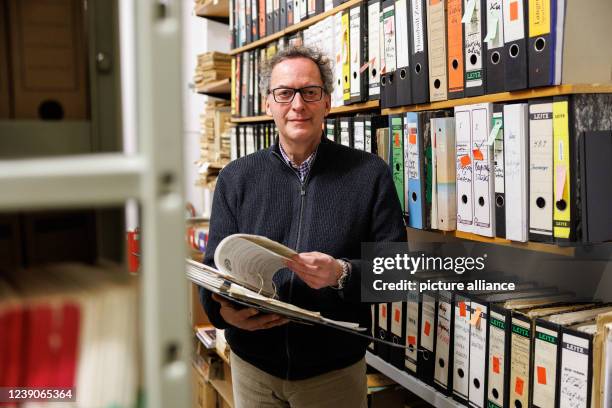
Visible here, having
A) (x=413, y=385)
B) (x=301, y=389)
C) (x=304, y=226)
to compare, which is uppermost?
(x=304, y=226)

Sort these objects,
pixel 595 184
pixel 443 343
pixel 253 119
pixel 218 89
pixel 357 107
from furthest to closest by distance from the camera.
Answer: pixel 218 89, pixel 253 119, pixel 357 107, pixel 443 343, pixel 595 184

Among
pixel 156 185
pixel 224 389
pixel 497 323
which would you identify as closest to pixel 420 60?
pixel 497 323

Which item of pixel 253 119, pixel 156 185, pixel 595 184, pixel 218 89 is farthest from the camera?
pixel 218 89

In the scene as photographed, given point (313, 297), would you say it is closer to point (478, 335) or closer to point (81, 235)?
point (478, 335)

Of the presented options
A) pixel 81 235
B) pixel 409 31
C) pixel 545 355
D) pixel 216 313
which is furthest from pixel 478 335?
pixel 81 235

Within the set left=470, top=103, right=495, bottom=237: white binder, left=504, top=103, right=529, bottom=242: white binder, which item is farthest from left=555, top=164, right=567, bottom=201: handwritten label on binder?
left=470, top=103, right=495, bottom=237: white binder

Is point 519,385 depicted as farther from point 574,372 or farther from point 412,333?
point 412,333

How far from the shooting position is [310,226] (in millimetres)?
1632

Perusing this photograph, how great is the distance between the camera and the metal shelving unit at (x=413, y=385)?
178 centimetres

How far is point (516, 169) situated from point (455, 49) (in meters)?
0.43

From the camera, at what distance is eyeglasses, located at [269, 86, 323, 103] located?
1.72 m

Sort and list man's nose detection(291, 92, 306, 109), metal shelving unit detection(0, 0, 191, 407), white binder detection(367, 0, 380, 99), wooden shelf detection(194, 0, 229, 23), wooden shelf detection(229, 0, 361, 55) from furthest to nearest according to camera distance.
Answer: wooden shelf detection(194, 0, 229, 23), wooden shelf detection(229, 0, 361, 55), white binder detection(367, 0, 380, 99), man's nose detection(291, 92, 306, 109), metal shelving unit detection(0, 0, 191, 407)

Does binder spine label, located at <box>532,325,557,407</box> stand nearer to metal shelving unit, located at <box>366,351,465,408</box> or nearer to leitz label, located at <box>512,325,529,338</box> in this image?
leitz label, located at <box>512,325,529,338</box>

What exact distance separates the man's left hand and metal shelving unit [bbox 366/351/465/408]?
1.96 feet
